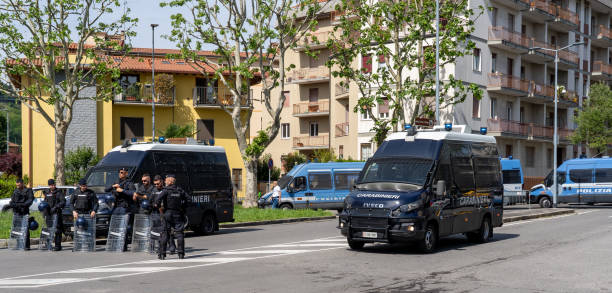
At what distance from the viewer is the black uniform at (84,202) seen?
638 inches

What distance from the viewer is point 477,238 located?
56.3ft

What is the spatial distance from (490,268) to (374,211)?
280cm

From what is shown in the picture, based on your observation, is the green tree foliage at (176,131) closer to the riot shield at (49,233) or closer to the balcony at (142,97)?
the balcony at (142,97)

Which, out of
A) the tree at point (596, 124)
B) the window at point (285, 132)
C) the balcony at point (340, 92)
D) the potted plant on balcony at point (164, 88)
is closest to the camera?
the potted plant on balcony at point (164, 88)

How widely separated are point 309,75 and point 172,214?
46.1 metres

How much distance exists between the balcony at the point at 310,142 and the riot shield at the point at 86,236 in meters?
42.5

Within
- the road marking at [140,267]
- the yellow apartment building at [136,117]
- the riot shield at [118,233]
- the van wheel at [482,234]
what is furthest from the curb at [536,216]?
the yellow apartment building at [136,117]

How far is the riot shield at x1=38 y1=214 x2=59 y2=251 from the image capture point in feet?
54.3

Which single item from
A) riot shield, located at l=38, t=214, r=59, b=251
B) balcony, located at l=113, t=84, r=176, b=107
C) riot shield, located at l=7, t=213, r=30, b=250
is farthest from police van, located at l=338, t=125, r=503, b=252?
balcony, located at l=113, t=84, r=176, b=107

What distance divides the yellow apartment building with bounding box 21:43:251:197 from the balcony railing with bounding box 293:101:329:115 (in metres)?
10.9

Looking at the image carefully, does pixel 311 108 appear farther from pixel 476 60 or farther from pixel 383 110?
pixel 476 60

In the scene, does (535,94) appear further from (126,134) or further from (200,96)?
(126,134)

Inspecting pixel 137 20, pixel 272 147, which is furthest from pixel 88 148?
pixel 272 147

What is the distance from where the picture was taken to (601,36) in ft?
205
